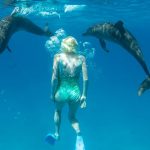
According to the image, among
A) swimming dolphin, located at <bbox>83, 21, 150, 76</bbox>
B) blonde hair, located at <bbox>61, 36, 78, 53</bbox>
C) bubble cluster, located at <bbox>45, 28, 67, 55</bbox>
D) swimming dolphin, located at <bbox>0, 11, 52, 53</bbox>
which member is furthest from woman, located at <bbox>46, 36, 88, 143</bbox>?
bubble cluster, located at <bbox>45, 28, 67, 55</bbox>

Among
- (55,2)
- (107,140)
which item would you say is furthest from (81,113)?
(55,2)

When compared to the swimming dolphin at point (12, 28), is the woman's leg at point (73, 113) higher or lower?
lower

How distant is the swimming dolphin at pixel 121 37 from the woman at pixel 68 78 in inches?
58.6

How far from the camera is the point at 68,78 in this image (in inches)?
581

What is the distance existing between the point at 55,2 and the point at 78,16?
35.4ft

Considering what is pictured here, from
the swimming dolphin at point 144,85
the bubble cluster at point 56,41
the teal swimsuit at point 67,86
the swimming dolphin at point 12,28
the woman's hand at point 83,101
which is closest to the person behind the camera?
the woman's hand at point 83,101

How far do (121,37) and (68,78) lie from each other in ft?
7.49

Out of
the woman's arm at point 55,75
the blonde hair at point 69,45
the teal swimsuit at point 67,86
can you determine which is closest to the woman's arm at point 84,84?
the teal swimsuit at point 67,86

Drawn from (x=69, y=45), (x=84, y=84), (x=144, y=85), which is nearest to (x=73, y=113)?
(x=84, y=84)

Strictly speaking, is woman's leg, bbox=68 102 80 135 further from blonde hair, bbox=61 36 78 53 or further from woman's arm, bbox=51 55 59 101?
blonde hair, bbox=61 36 78 53

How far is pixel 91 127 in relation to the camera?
2132 inches

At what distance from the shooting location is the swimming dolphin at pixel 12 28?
14791 mm

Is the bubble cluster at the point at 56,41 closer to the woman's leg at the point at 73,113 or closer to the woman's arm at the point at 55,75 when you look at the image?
the woman's leg at the point at 73,113

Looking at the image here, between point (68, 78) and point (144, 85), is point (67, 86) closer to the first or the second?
point (68, 78)
